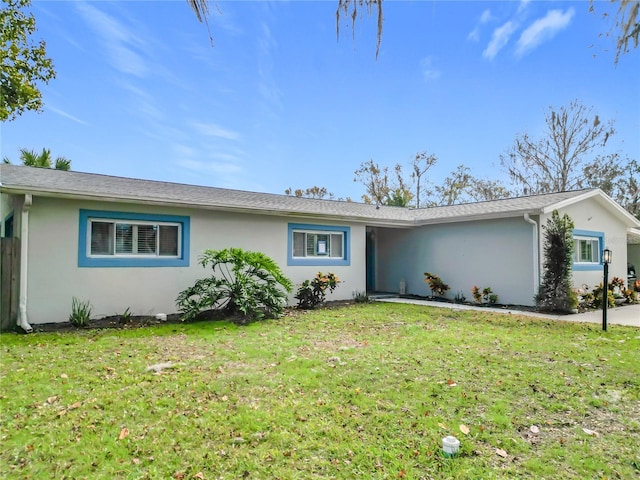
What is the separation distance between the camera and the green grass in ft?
9.56

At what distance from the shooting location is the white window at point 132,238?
27.8 ft

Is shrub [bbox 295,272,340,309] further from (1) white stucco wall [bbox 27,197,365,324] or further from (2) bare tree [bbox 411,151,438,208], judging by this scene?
(2) bare tree [bbox 411,151,438,208]

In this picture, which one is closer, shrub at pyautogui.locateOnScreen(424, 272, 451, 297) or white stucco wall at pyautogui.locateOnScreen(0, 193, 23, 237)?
white stucco wall at pyautogui.locateOnScreen(0, 193, 23, 237)

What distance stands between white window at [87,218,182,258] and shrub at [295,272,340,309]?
360 cm

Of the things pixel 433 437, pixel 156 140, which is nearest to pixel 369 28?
pixel 433 437

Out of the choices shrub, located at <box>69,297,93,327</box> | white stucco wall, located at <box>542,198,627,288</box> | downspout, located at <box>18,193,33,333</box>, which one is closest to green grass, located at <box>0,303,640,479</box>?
downspout, located at <box>18,193,33,333</box>

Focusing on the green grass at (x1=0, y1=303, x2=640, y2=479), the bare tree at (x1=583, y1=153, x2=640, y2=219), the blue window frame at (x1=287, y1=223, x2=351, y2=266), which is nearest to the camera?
the green grass at (x1=0, y1=303, x2=640, y2=479)

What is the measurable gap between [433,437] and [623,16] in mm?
3407

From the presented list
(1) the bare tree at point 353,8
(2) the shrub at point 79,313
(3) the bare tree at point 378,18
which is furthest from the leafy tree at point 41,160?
(1) the bare tree at point 353,8

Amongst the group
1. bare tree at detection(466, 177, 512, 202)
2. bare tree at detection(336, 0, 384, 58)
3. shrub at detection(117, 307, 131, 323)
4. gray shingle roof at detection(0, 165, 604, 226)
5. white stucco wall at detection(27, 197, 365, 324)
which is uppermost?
bare tree at detection(466, 177, 512, 202)

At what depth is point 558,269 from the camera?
1030 cm

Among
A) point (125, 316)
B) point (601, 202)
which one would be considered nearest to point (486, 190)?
point (601, 202)

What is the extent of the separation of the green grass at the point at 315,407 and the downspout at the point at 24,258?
1.44ft

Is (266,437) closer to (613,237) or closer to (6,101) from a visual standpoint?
(6,101)
